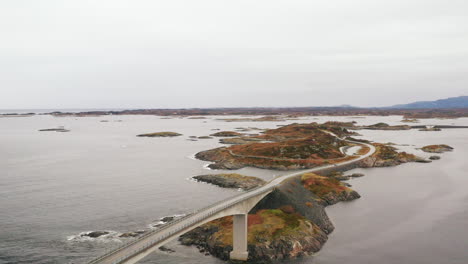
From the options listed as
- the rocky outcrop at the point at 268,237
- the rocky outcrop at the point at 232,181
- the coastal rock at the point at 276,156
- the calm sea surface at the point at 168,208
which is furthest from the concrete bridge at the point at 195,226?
the coastal rock at the point at 276,156

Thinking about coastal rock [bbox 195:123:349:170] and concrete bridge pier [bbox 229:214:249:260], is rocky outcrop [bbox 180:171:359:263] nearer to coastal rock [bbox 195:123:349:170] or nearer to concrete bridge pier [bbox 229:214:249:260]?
concrete bridge pier [bbox 229:214:249:260]

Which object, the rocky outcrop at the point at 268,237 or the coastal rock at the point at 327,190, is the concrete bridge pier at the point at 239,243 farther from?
the coastal rock at the point at 327,190

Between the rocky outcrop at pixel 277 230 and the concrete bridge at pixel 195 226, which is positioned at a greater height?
the concrete bridge at pixel 195 226

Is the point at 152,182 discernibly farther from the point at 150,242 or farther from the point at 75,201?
the point at 150,242

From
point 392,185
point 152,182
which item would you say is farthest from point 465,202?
point 152,182

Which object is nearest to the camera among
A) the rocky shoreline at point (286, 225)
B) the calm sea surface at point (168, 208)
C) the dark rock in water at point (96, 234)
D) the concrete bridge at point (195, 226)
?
the concrete bridge at point (195, 226)
